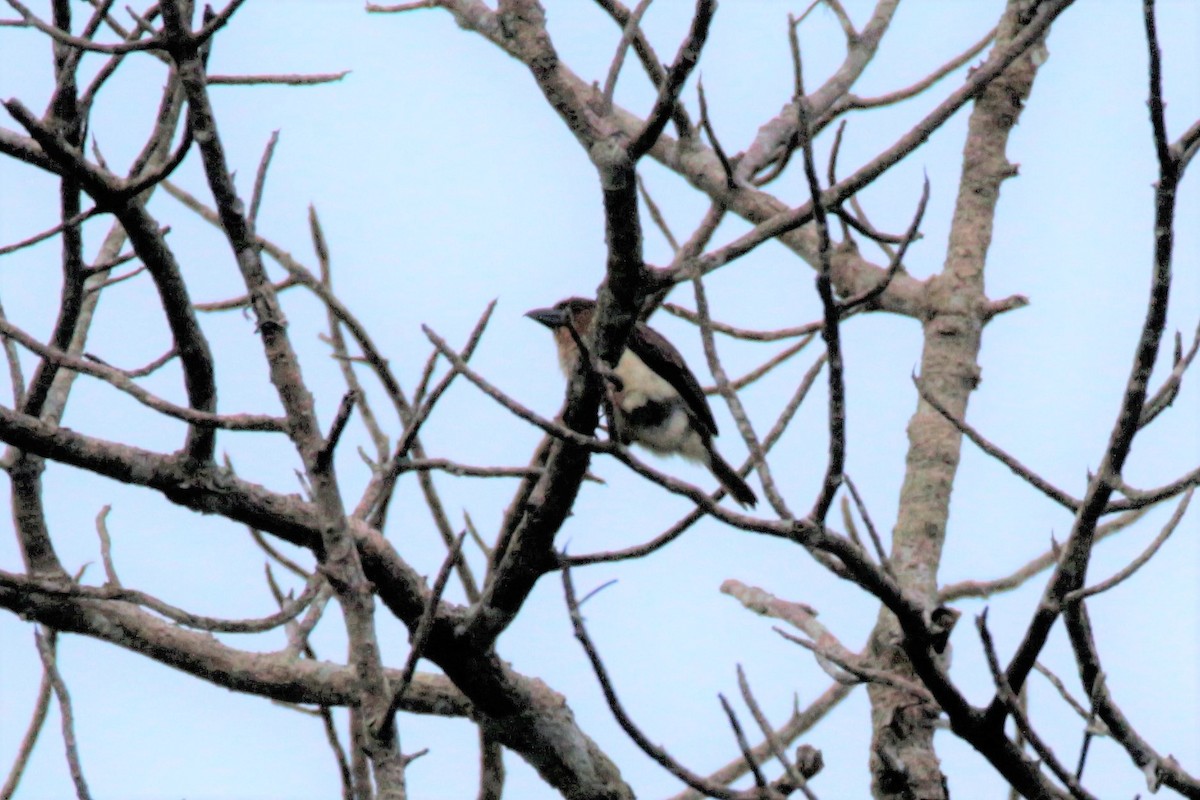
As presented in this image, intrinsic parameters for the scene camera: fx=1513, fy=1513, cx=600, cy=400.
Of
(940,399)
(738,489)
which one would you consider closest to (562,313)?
(738,489)

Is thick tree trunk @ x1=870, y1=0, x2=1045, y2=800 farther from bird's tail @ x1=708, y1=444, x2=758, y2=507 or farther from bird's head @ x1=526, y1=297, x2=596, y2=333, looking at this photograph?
bird's head @ x1=526, y1=297, x2=596, y2=333

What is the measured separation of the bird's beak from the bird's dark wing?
0.48 meters

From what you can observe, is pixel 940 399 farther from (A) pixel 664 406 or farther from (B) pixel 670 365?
(A) pixel 664 406

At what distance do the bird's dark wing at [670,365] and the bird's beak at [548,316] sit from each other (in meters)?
0.48

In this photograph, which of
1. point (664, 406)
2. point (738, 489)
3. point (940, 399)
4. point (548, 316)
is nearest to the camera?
point (940, 399)

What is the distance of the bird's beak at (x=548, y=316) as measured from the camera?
5.88m

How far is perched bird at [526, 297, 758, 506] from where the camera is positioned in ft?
17.6

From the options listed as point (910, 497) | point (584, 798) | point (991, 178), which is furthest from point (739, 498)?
point (584, 798)

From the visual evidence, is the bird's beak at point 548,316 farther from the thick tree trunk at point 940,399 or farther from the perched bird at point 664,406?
the thick tree trunk at point 940,399

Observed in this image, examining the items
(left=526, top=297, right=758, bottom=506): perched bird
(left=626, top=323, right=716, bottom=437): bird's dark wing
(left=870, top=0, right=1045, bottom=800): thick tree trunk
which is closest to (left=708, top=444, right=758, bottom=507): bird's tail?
(left=526, top=297, right=758, bottom=506): perched bird

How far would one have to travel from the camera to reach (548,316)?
591cm

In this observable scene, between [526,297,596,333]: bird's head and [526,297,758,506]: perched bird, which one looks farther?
[526,297,596,333]: bird's head

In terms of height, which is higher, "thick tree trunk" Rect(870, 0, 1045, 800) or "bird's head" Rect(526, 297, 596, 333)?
"bird's head" Rect(526, 297, 596, 333)

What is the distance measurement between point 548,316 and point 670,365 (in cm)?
73
